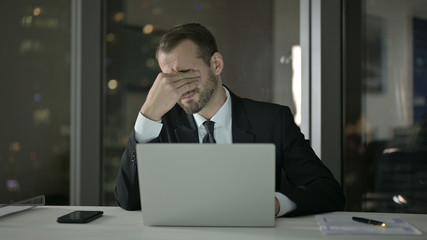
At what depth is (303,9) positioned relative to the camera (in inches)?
117

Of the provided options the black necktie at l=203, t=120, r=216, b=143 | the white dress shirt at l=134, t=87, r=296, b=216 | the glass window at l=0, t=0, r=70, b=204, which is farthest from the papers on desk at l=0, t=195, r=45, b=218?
the glass window at l=0, t=0, r=70, b=204

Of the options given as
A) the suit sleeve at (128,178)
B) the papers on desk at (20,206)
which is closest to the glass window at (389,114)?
the suit sleeve at (128,178)

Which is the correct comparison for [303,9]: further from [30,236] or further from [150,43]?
[30,236]

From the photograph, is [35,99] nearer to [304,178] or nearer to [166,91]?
[166,91]

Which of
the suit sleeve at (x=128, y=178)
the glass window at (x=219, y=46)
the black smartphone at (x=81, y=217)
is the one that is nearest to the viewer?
the black smartphone at (x=81, y=217)

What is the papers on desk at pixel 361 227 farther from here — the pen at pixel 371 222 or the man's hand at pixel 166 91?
the man's hand at pixel 166 91

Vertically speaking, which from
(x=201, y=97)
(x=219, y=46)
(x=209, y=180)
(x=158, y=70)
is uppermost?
(x=219, y=46)

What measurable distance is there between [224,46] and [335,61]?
721 mm

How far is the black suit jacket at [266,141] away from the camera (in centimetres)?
164

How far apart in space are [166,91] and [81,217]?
0.67 metres

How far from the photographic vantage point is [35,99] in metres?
3.33

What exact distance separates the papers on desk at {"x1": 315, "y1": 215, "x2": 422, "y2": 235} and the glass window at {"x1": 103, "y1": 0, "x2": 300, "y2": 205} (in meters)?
1.75

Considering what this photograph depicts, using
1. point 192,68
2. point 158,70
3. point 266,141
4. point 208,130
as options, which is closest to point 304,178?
point 266,141

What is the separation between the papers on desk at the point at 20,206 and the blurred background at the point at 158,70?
1.68 meters
